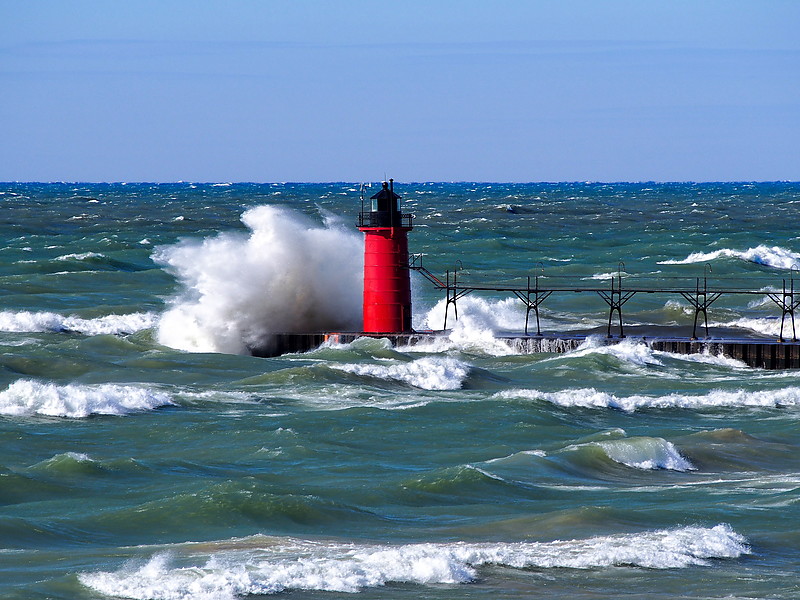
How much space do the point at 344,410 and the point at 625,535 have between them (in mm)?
7984

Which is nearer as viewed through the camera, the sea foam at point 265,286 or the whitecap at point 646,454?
the whitecap at point 646,454

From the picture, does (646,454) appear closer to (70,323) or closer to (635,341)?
(635,341)

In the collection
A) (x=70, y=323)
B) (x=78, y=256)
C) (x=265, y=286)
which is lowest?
(x=70, y=323)

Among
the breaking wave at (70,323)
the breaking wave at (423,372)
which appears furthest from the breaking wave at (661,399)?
the breaking wave at (70,323)

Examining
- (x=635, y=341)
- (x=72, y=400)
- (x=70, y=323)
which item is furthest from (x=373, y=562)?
(x=70, y=323)

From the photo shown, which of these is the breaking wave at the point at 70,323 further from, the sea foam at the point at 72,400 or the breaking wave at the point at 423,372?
→ the sea foam at the point at 72,400

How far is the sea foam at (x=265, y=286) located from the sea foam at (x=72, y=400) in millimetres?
9565

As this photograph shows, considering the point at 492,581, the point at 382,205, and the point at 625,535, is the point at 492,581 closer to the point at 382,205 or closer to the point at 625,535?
the point at 625,535

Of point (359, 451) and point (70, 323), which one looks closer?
point (359, 451)

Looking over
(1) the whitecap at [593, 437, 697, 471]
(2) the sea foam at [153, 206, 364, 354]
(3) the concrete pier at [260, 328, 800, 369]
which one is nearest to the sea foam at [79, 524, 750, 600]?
(1) the whitecap at [593, 437, 697, 471]

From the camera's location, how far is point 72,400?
20.8 metres

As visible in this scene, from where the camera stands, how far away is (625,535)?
13.4 meters

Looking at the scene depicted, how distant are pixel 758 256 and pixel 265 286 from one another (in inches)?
1258

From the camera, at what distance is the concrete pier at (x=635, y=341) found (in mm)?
27672
